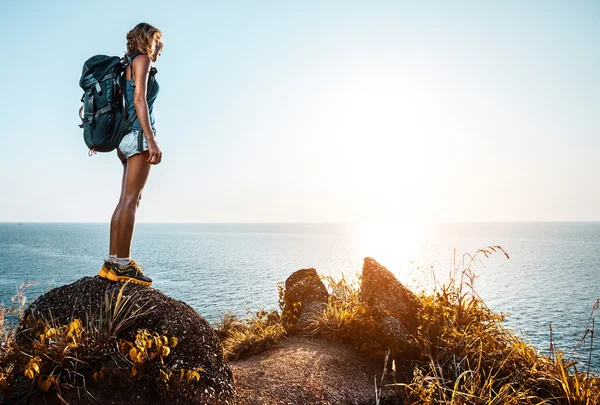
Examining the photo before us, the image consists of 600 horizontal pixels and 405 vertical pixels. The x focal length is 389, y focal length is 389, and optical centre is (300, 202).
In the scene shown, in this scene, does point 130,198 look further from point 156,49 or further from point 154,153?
point 156,49

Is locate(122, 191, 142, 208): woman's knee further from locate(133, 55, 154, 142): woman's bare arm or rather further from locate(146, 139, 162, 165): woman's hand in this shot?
locate(133, 55, 154, 142): woman's bare arm

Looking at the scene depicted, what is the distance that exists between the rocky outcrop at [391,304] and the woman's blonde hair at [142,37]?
5.14 meters

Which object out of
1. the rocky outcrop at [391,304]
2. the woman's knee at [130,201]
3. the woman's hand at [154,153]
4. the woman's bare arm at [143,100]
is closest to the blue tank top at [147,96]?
the woman's bare arm at [143,100]

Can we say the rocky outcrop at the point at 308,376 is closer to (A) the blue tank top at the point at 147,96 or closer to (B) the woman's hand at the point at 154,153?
(B) the woman's hand at the point at 154,153

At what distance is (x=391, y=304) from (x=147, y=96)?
5.18m

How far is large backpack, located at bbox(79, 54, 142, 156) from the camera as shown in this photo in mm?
4531

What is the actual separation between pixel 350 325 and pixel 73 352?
4.13 meters

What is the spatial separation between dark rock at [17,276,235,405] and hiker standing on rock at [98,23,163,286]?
0.30 metres

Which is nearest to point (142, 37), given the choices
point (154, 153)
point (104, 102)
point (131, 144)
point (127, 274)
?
point (104, 102)

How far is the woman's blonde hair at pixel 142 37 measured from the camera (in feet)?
14.9

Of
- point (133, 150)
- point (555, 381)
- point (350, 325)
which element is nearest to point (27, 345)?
point (133, 150)

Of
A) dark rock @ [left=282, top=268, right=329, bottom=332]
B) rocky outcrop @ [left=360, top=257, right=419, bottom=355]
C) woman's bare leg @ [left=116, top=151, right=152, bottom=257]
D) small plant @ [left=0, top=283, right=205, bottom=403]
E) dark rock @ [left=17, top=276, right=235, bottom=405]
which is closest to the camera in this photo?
small plant @ [left=0, top=283, right=205, bottom=403]

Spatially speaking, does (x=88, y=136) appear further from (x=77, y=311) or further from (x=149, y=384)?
(x=149, y=384)

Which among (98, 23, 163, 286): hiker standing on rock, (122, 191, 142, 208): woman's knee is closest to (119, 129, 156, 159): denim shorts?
(98, 23, 163, 286): hiker standing on rock
